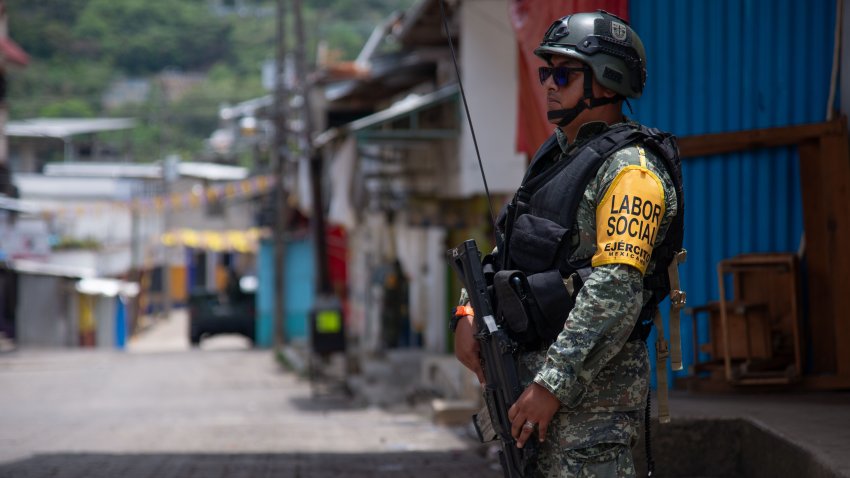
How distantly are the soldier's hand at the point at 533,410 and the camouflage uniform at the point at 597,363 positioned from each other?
1.1 inches

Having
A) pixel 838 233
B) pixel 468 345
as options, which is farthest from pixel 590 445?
pixel 838 233

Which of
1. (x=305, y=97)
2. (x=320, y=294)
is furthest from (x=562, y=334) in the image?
(x=305, y=97)

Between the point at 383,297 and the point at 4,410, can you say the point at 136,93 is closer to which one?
the point at 383,297

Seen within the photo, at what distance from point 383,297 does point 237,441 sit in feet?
46.1

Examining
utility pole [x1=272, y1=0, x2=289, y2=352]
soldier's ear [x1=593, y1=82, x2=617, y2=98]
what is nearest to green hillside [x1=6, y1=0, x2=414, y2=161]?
utility pole [x1=272, y1=0, x2=289, y2=352]

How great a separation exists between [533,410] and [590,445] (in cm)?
22

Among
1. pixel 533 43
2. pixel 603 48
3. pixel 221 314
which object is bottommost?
pixel 221 314

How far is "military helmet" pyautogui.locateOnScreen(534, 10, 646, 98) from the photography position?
345 cm

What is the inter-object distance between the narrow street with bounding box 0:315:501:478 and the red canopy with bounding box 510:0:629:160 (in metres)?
2.19

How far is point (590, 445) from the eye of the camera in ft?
10.8

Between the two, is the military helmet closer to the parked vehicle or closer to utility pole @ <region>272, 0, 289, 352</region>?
utility pole @ <region>272, 0, 289, 352</region>

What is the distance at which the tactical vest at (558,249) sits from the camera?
335 cm

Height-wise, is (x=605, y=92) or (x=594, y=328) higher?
(x=605, y=92)

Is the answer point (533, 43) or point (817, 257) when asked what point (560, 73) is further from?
point (533, 43)
